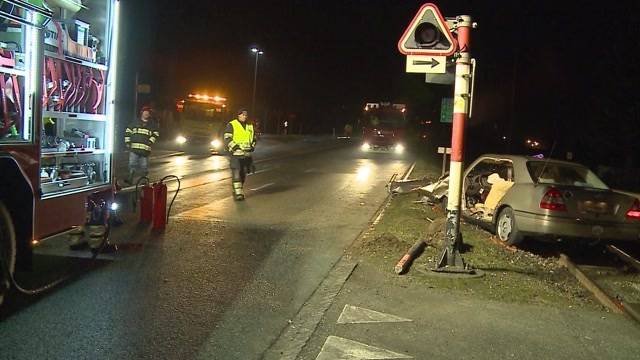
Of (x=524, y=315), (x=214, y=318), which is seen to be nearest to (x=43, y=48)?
(x=214, y=318)

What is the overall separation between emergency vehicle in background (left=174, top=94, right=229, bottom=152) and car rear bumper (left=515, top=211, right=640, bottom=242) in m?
26.5

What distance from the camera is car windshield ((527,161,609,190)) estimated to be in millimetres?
8878

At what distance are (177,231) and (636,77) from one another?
22.5m

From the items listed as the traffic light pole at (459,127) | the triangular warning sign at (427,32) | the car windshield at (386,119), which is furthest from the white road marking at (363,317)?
the car windshield at (386,119)

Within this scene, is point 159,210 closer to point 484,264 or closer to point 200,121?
point 484,264

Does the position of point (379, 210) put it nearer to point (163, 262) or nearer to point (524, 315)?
point (163, 262)

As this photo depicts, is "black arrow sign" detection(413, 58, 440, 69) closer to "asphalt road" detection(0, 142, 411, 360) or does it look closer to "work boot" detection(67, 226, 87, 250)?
"asphalt road" detection(0, 142, 411, 360)

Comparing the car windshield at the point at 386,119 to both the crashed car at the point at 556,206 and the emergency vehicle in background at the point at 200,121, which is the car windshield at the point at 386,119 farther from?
the crashed car at the point at 556,206

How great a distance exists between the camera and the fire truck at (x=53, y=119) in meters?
4.88

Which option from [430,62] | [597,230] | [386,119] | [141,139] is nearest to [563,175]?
[597,230]

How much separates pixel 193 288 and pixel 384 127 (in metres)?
32.0

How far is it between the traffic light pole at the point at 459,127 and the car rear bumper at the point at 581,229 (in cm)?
178

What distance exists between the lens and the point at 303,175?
749 inches

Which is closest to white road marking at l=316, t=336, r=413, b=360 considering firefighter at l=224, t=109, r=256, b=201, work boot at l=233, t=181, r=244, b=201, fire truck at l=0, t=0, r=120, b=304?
fire truck at l=0, t=0, r=120, b=304
